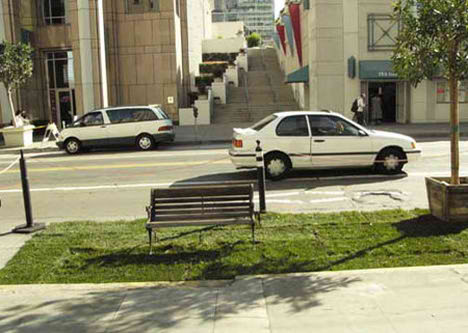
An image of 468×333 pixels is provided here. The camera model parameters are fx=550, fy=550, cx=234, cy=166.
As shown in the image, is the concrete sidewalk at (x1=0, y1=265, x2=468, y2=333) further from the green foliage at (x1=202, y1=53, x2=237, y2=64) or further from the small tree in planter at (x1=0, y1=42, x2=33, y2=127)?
the green foliage at (x1=202, y1=53, x2=237, y2=64)

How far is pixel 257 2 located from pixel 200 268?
178m

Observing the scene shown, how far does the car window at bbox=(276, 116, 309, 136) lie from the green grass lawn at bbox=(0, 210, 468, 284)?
4.29 meters

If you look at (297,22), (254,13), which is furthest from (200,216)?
(254,13)

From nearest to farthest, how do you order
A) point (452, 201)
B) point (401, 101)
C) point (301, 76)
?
point (452, 201) → point (401, 101) → point (301, 76)

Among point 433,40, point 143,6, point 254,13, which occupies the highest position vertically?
point 254,13

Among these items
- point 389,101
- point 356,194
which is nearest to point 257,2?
point 389,101

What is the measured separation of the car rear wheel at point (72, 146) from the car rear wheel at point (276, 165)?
11127mm

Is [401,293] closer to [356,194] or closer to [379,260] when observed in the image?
[379,260]

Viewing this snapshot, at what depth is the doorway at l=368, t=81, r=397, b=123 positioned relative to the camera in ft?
93.7

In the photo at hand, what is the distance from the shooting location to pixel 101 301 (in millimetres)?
5527

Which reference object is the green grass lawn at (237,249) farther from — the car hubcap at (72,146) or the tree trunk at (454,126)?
the car hubcap at (72,146)

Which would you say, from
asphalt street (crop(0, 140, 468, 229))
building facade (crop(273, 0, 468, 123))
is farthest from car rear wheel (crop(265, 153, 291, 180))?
building facade (crop(273, 0, 468, 123))

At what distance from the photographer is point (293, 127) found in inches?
501

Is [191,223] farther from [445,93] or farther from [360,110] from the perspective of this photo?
[445,93]
